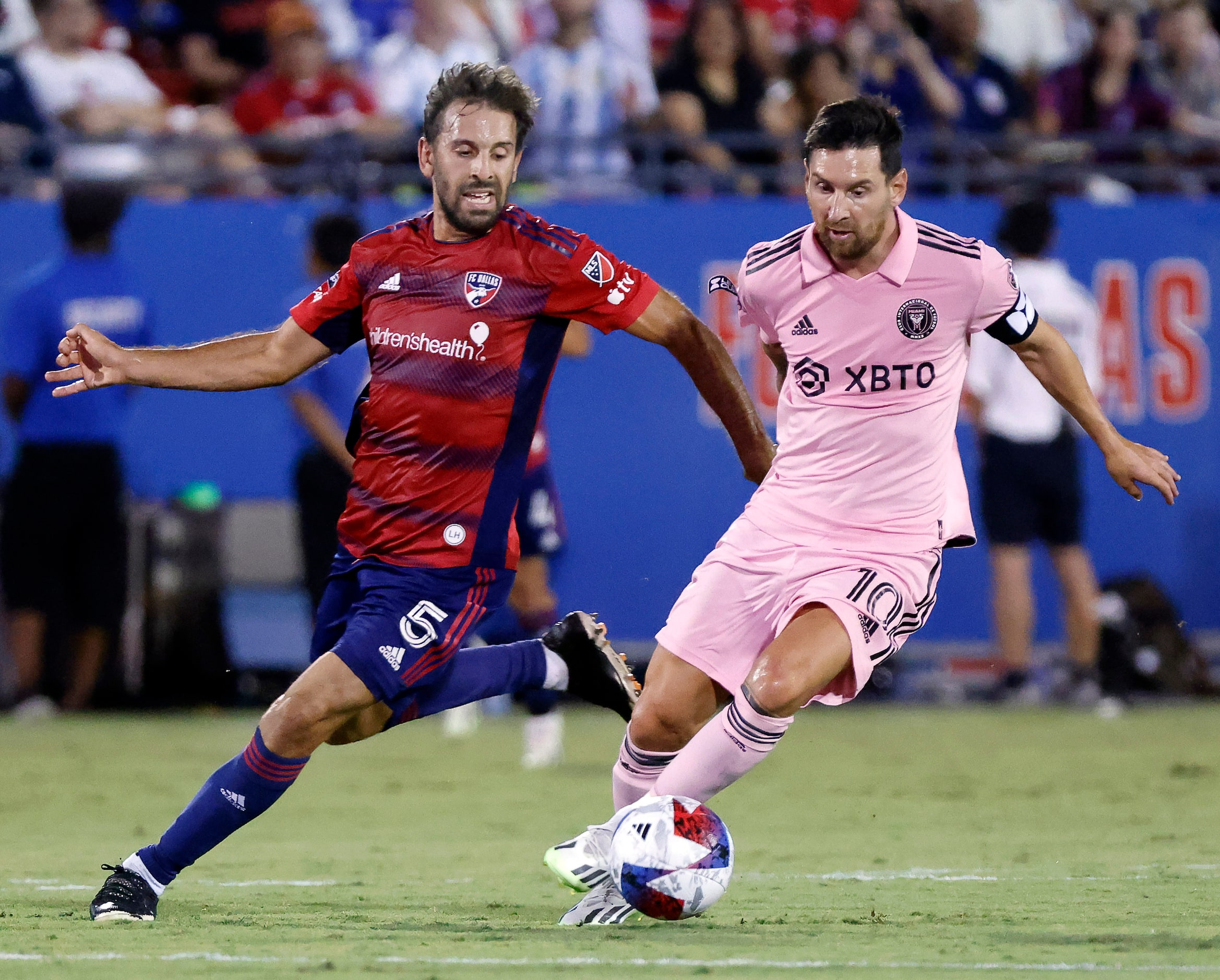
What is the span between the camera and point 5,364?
12.9 metres

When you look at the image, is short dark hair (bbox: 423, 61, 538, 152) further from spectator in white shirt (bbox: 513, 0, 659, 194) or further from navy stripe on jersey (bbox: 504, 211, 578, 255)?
spectator in white shirt (bbox: 513, 0, 659, 194)

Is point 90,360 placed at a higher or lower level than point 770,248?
lower

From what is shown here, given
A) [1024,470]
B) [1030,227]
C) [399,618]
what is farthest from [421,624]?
[1030,227]

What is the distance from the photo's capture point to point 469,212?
6.02 m

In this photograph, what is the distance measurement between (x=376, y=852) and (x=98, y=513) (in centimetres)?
574

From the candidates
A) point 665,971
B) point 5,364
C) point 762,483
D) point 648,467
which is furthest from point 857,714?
point 665,971

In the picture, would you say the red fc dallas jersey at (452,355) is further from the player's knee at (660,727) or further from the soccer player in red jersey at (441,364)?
the player's knee at (660,727)

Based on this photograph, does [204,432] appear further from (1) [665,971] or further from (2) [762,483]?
(1) [665,971]

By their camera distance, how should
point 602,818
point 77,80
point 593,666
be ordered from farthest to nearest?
point 77,80, point 602,818, point 593,666

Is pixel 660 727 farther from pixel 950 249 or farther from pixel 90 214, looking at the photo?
pixel 90 214

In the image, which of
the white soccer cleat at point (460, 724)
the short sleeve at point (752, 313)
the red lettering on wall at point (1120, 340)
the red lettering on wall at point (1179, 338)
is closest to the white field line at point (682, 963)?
the short sleeve at point (752, 313)

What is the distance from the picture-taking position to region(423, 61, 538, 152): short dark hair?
19.9 ft

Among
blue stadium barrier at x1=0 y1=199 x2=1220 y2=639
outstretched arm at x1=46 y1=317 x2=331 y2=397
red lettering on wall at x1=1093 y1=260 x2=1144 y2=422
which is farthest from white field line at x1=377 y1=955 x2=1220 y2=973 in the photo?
red lettering on wall at x1=1093 y1=260 x2=1144 y2=422

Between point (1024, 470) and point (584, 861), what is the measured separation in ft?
23.9
